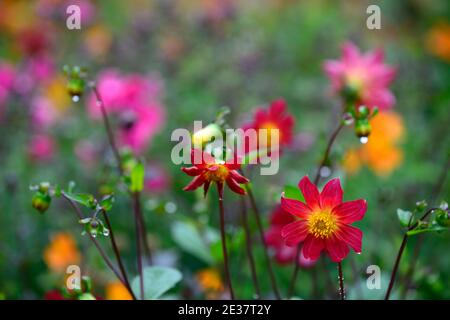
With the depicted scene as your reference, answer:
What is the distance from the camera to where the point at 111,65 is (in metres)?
1.71

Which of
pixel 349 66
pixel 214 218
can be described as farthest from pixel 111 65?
pixel 349 66

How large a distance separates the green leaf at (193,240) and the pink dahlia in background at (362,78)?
0.95ft

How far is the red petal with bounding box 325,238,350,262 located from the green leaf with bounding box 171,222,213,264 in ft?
1.09

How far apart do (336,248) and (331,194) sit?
5 cm

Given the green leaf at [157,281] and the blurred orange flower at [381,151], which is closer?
the green leaf at [157,281]

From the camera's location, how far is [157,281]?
0.70m

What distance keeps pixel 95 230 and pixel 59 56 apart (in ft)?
4.44

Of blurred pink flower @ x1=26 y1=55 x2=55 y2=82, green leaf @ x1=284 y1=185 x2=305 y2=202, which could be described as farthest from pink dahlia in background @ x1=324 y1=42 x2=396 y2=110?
blurred pink flower @ x1=26 y1=55 x2=55 y2=82

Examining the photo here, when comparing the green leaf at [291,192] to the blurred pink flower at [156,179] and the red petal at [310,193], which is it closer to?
the red petal at [310,193]

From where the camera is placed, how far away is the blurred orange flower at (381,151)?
133 centimetres

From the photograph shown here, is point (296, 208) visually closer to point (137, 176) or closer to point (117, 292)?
point (137, 176)

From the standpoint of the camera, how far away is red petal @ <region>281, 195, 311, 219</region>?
0.60 metres

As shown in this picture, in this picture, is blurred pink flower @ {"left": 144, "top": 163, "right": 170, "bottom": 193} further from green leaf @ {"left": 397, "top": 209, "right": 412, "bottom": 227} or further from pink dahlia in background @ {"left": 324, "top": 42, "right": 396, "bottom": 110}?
green leaf @ {"left": 397, "top": 209, "right": 412, "bottom": 227}

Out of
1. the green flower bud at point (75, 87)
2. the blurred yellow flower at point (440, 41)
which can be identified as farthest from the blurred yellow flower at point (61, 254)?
the blurred yellow flower at point (440, 41)
